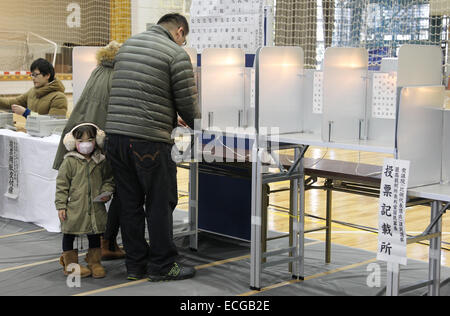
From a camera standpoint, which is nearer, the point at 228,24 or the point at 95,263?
the point at 95,263

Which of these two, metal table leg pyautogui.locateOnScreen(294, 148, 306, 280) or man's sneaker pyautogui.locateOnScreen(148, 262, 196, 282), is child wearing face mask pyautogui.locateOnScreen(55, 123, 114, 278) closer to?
man's sneaker pyautogui.locateOnScreen(148, 262, 196, 282)

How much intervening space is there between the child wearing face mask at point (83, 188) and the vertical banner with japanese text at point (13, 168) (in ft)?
4.88

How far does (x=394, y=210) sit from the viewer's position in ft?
9.56

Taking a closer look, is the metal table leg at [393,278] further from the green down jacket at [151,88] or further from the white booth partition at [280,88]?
the green down jacket at [151,88]

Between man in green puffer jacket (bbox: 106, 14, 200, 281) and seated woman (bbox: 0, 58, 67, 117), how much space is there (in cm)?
173

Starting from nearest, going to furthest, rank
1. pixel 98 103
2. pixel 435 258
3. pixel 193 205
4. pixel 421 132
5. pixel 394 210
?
pixel 394 210 < pixel 421 132 < pixel 435 258 < pixel 98 103 < pixel 193 205

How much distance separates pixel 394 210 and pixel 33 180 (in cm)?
301

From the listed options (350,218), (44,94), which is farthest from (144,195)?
(350,218)

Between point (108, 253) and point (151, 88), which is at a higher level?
point (151, 88)

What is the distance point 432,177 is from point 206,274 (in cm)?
150

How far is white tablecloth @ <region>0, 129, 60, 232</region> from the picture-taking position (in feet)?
15.9

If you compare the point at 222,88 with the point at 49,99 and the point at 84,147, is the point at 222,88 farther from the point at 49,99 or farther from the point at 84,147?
the point at 49,99
